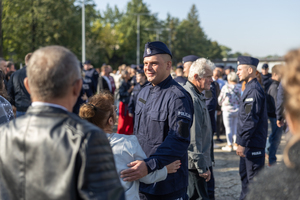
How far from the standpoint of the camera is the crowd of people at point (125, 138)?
1.33m

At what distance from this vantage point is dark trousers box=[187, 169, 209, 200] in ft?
12.9

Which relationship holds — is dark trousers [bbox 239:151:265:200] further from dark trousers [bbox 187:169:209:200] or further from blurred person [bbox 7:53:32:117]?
blurred person [bbox 7:53:32:117]

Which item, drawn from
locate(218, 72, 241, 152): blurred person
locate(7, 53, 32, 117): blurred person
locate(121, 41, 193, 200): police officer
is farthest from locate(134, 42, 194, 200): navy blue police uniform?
locate(218, 72, 241, 152): blurred person

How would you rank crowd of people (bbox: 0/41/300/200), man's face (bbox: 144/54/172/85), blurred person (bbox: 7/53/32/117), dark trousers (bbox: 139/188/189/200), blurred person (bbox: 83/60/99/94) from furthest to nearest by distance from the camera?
blurred person (bbox: 83/60/99/94)
blurred person (bbox: 7/53/32/117)
man's face (bbox: 144/54/172/85)
dark trousers (bbox: 139/188/189/200)
crowd of people (bbox: 0/41/300/200)

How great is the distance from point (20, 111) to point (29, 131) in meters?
5.22

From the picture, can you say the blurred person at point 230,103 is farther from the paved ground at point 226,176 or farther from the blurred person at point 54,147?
the blurred person at point 54,147

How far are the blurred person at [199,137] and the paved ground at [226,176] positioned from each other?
1158 millimetres

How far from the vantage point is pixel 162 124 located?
2715 millimetres

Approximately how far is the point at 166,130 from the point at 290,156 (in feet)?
5.14

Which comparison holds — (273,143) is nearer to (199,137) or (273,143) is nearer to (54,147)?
(199,137)

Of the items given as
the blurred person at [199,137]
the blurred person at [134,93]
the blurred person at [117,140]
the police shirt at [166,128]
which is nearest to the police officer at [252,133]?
the blurred person at [199,137]

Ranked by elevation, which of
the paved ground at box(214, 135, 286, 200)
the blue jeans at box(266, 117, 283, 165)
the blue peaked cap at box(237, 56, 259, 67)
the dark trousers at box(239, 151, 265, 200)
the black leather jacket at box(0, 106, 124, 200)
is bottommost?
the paved ground at box(214, 135, 286, 200)

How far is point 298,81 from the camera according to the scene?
3.85 feet

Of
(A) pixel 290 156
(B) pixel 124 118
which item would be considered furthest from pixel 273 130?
(A) pixel 290 156
